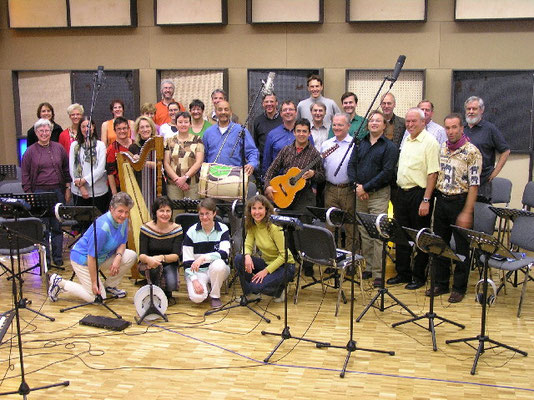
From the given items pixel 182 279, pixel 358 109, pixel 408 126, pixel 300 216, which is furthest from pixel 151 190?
pixel 358 109

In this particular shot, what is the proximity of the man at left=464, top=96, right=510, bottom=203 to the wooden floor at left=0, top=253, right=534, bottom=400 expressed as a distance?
4.37 ft

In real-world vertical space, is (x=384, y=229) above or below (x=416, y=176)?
below

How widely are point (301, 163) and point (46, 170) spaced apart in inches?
109

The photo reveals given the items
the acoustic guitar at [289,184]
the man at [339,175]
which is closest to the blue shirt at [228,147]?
the acoustic guitar at [289,184]

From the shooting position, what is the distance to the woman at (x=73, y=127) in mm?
7094

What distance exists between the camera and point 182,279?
6.21 meters

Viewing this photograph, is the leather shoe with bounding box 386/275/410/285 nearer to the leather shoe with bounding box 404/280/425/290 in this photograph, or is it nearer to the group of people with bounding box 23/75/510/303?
the group of people with bounding box 23/75/510/303

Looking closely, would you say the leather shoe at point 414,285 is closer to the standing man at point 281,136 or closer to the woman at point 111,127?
the standing man at point 281,136

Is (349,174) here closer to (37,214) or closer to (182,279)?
(182,279)

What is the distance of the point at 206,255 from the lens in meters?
5.38

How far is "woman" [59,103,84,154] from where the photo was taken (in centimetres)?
709

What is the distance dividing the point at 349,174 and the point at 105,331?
271 centimetres

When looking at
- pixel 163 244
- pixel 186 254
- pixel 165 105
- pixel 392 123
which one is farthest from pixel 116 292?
pixel 392 123

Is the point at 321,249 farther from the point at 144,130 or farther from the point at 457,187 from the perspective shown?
→ the point at 144,130
